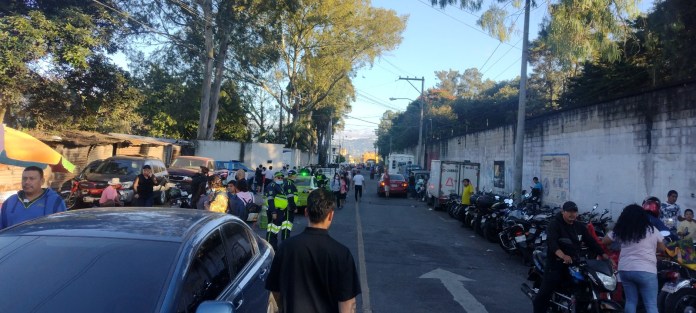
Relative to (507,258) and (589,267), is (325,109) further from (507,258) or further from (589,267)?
(589,267)

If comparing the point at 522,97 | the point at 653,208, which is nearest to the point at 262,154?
the point at 522,97

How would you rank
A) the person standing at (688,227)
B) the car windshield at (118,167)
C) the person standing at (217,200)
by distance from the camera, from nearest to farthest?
1. the person standing at (688,227)
2. the person standing at (217,200)
3. the car windshield at (118,167)

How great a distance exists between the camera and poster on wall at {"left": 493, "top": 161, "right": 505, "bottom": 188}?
87.5 feet

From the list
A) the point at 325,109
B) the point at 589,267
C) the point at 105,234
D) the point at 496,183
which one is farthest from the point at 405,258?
the point at 325,109

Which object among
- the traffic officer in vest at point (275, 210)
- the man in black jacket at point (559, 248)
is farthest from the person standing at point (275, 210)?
the man in black jacket at point (559, 248)

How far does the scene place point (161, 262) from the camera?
3.12 metres

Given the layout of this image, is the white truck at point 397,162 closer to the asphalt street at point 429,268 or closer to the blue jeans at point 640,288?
the asphalt street at point 429,268

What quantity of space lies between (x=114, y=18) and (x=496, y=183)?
2043 cm

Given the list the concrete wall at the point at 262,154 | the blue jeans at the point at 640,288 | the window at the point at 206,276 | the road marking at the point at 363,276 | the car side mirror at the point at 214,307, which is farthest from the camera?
the concrete wall at the point at 262,154

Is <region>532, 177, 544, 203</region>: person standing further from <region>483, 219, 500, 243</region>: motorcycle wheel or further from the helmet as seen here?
the helmet

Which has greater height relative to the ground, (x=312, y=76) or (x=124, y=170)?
(x=312, y=76)

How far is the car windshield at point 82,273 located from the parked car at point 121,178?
11643 millimetres

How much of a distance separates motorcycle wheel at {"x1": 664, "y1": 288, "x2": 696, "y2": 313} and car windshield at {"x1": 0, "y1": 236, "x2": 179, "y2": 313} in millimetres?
5801

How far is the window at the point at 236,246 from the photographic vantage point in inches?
164
